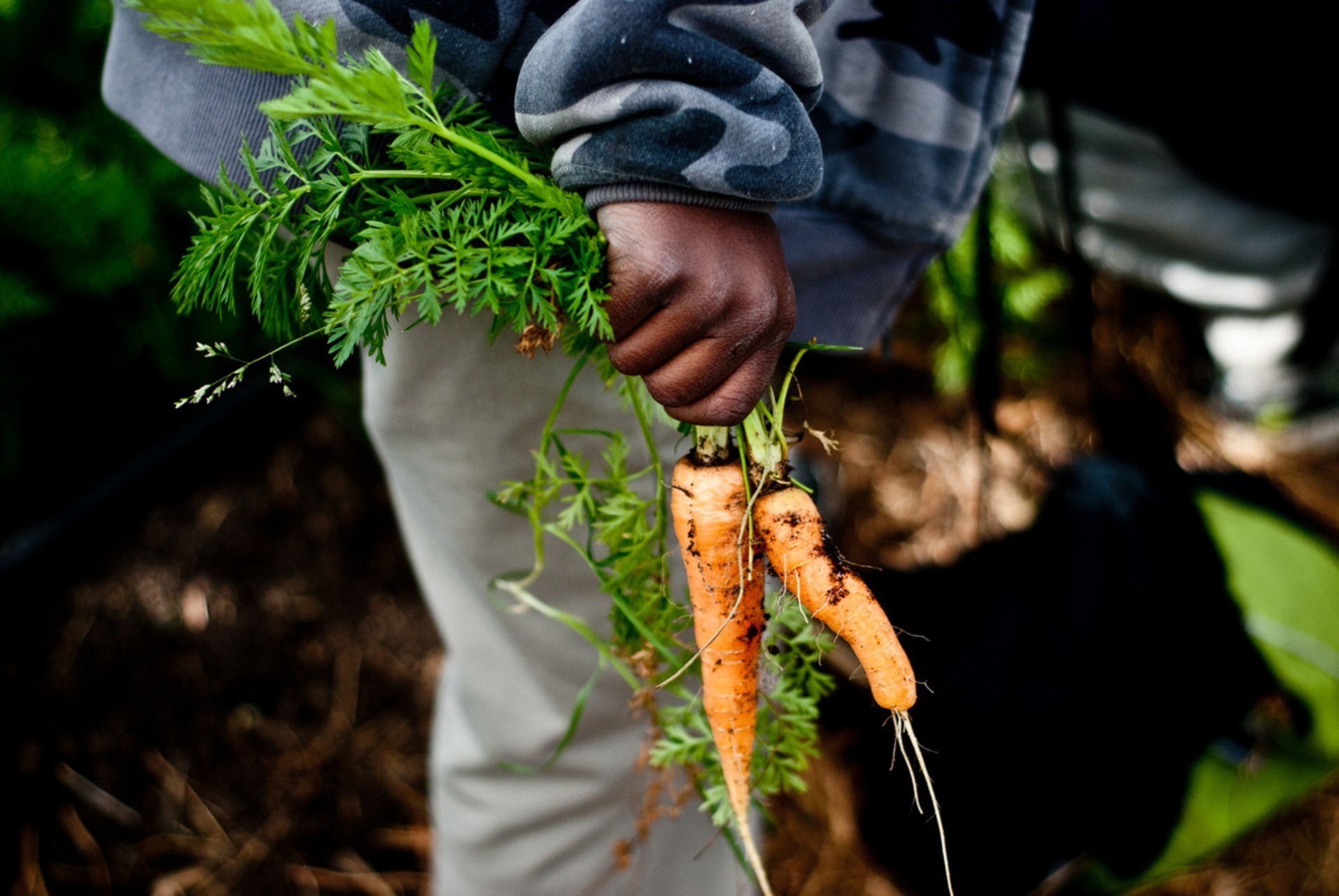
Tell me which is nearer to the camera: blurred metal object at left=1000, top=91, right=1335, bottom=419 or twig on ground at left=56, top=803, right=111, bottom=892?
twig on ground at left=56, top=803, right=111, bottom=892

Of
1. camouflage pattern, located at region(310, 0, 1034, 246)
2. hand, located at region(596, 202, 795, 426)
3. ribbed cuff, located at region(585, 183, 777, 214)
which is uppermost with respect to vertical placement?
camouflage pattern, located at region(310, 0, 1034, 246)

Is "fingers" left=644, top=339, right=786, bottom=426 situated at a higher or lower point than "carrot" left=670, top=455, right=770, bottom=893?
higher

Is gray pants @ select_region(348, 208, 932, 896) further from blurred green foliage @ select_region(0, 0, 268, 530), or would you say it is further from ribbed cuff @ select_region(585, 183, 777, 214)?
blurred green foliage @ select_region(0, 0, 268, 530)

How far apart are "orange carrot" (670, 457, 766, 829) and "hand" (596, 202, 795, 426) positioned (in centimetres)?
12

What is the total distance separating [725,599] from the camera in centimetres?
83

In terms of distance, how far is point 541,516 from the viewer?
38.3 inches

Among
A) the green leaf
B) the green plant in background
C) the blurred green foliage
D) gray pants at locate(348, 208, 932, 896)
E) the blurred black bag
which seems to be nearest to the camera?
the green leaf

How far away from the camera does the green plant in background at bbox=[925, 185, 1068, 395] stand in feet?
6.12

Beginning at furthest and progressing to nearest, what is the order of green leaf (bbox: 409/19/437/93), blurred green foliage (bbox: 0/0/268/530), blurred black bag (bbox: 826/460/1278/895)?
1. blurred green foliage (bbox: 0/0/268/530)
2. blurred black bag (bbox: 826/460/1278/895)
3. green leaf (bbox: 409/19/437/93)

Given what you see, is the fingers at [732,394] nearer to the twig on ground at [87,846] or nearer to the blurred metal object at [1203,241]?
the blurred metal object at [1203,241]

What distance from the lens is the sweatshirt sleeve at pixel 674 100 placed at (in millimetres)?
555

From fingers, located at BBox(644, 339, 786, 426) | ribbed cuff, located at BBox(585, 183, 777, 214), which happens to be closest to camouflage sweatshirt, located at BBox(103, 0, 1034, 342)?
ribbed cuff, located at BBox(585, 183, 777, 214)

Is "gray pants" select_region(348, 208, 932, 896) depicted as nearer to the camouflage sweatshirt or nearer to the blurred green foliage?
the camouflage sweatshirt

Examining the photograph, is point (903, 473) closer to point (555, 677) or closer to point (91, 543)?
point (555, 677)
